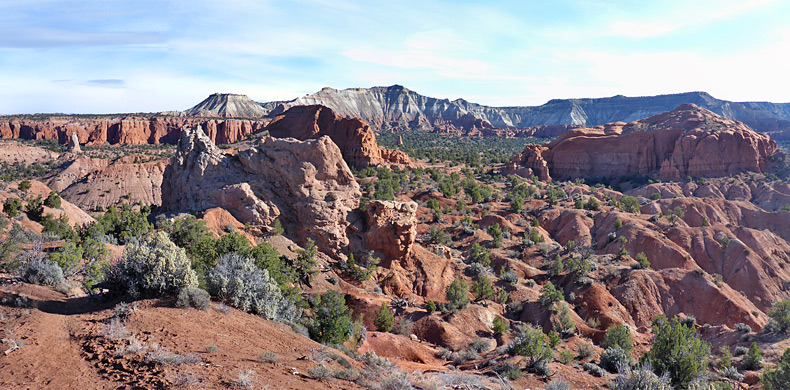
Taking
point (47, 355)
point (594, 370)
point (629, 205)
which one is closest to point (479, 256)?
point (594, 370)

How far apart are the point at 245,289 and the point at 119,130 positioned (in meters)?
131

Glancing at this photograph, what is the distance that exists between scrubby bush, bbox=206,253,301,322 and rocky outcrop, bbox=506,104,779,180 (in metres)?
73.0

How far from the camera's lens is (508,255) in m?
38.7

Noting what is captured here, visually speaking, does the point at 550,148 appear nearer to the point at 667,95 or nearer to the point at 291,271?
the point at 291,271

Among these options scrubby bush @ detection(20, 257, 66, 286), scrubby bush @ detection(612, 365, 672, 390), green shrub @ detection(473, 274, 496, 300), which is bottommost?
green shrub @ detection(473, 274, 496, 300)

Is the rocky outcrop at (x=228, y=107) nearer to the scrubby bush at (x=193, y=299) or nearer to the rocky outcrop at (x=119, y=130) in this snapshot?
the rocky outcrop at (x=119, y=130)

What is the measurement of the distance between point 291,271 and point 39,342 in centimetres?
1323

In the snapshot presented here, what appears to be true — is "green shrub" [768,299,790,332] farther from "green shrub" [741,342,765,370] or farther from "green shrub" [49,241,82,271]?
"green shrub" [49,241,82,271]

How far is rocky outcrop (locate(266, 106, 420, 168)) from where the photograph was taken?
239 ft

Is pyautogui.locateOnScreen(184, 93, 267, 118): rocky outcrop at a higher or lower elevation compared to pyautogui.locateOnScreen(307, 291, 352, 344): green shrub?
higher

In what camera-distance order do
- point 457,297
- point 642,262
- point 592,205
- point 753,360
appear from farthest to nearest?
point 592,205 → point 642,262 → point 457,297 → point 753,360

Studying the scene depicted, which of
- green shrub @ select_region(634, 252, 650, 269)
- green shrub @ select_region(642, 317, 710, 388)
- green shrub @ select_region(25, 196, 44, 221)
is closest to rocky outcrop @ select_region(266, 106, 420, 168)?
green shrub @ select_region(634, 252, 650, 269)

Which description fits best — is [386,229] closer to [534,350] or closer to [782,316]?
[534,350]

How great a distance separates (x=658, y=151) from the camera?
86812 millimetres
